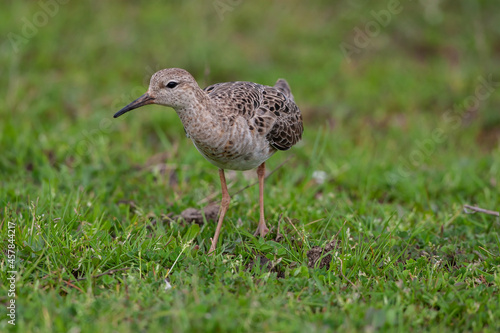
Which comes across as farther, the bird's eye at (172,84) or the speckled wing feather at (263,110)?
the speckled wing feather at (263,110)

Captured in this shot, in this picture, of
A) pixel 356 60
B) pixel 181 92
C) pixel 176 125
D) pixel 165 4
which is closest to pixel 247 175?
pixel 176 125

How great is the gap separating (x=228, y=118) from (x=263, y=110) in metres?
0.50

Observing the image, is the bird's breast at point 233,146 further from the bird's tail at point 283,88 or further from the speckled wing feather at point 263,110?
the bird's tail at point 283,88

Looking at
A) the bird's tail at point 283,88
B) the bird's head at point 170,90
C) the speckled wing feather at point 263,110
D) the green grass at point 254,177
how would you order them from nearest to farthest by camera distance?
the green grass at point 254,177, the bird's head at point 170,90, the speckled wing feather at point 263,110, the bird's tail at point 283,88

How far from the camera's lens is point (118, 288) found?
3793 mm

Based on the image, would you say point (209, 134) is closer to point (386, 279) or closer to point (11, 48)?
point (386, 279)

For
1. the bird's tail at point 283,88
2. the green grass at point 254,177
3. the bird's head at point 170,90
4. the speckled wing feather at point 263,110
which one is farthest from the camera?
the bird's tail at point 283,88

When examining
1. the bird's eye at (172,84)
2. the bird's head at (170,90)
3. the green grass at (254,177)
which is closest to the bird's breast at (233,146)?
the bird's head at (170,90)

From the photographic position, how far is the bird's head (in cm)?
433

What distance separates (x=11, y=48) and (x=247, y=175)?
4.46 metres

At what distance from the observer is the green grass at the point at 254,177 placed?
3.71 meters

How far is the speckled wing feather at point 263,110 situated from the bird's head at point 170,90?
300mm

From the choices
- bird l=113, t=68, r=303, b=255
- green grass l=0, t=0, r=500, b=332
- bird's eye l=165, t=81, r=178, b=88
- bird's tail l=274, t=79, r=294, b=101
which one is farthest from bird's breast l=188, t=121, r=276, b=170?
bird's tail l=274, t=79, r=294, b=101

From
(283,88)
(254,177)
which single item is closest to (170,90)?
(283,88)
